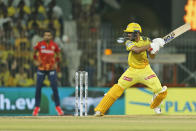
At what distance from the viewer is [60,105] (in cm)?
1822

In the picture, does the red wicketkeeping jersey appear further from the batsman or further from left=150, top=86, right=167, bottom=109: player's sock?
left=150, top=86, right=167, bottom=109: player's sock

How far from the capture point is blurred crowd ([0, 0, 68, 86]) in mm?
19328

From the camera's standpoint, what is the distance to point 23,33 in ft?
64.7

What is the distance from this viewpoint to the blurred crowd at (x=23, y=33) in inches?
761

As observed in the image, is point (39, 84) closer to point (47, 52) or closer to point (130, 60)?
point (47, 52)

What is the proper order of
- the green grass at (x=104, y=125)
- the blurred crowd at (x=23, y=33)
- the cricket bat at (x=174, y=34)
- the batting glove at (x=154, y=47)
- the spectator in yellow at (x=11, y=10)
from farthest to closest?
the spectator in yellow at (x=11, y=10)
the blurred crowd at (x=23, y=33)
the cricket bat at (x=174, y=34)
the batting glove at (x=154, y=47)
the green grass at (x=104, y=125)

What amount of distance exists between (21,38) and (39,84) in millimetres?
3338

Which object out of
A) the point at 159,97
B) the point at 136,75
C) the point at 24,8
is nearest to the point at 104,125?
the point at 136,75

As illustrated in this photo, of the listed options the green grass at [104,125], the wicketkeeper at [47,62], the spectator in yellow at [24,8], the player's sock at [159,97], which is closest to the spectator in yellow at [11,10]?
the spectator in yellow at [24,8]

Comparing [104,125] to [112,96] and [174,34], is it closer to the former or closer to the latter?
[112,96]

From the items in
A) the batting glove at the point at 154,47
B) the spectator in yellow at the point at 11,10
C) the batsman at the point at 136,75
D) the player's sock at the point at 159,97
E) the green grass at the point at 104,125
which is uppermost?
the spectator in yellow at the point at 11,10

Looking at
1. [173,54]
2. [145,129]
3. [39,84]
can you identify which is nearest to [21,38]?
[39,84]

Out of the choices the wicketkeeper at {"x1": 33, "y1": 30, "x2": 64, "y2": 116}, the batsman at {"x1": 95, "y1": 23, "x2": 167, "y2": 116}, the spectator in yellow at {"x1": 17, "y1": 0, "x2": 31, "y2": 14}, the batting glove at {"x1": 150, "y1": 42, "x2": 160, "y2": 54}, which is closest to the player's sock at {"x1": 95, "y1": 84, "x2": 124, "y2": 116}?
the batsman at {"x1": 95, "y1": 23, "x2": 167, "y2": 116}

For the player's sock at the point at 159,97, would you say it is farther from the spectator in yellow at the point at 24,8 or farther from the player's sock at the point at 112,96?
the spectator in yellow at the point at 24,8
